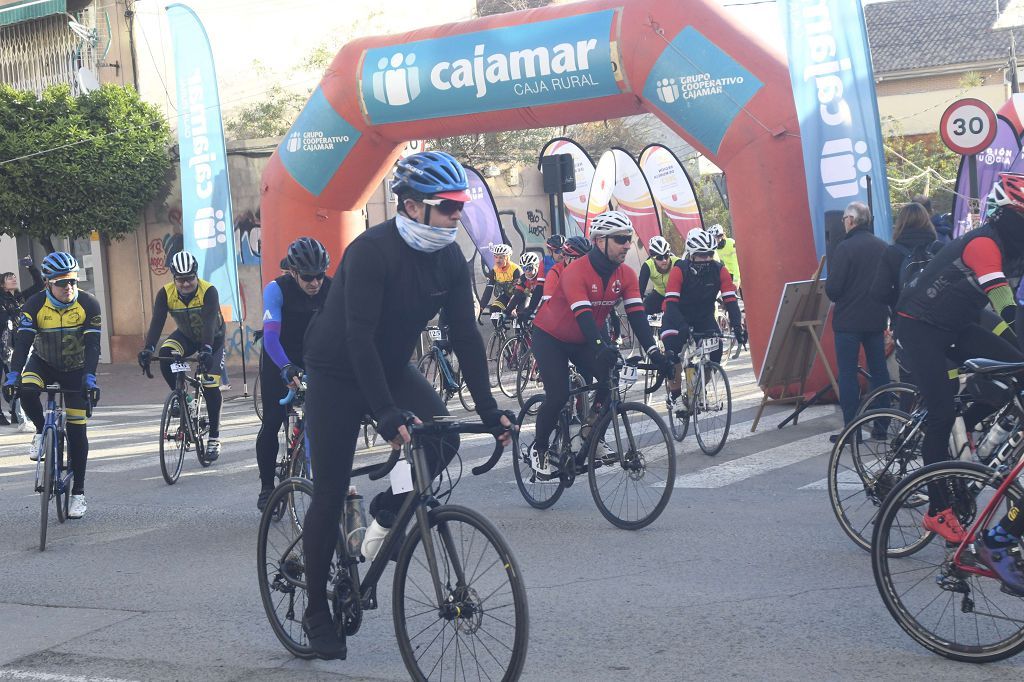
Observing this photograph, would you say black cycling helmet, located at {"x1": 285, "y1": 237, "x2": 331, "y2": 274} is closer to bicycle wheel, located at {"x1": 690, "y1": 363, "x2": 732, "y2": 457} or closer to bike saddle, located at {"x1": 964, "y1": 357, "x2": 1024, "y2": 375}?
bicycle wheel, located at {"x1": 690, "y1": 363, "x2": 732, "y2": 457}

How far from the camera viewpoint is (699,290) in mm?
10969

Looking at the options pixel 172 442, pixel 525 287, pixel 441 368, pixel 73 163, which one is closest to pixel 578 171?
pixel 525 287

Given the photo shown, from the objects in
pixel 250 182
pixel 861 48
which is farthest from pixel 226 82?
pixel 861 48

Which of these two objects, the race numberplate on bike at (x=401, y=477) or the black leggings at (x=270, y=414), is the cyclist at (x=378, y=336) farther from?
the black leggings at (x=270, y=414)

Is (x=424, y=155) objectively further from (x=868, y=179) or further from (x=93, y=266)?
(x=93, y=266)

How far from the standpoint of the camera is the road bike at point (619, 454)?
24.5 feet

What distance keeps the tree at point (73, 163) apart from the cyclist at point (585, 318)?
678 inches

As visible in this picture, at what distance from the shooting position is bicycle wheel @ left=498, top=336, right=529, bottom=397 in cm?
1537

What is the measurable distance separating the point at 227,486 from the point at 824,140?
708 centimetres

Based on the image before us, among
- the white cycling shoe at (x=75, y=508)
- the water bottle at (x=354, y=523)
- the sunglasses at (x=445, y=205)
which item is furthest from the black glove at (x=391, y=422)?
the white cycling shoe at (x=75, y=508)

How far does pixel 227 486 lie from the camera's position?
33.0 feet

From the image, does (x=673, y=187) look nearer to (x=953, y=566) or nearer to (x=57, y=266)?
(x=57, y=266)

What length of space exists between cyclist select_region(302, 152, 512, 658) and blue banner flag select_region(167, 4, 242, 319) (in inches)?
579

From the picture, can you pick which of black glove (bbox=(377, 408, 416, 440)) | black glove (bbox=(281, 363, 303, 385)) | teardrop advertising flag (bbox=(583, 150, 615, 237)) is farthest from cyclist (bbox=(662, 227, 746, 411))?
teardrop advertising flag (bbox=(583, 150, 615, 237))
